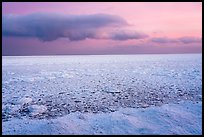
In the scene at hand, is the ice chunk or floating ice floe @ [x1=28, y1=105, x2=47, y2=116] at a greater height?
the ice chunk

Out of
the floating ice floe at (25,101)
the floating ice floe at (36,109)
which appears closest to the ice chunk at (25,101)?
the floating ice floe at (25,101)

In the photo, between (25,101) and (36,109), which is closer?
(36,109)

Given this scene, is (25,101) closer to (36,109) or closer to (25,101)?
(25,101)

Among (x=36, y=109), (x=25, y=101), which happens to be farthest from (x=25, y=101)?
(x=36, y=109)

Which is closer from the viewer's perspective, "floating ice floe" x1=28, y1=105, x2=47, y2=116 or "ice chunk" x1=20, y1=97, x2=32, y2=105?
"floating ice floe" x1=28, y1=105, x2=47, y2=116

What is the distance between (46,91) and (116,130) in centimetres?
469

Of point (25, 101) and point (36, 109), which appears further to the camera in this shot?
point (25, 101)

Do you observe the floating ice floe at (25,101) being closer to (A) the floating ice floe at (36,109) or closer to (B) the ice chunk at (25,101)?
(B) the ice chunk at (25,101)

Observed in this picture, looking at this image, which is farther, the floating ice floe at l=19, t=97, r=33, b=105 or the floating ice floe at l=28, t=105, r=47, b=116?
the floating ice floe at l=19, t=97, r=33, b=105

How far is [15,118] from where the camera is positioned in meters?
6.04

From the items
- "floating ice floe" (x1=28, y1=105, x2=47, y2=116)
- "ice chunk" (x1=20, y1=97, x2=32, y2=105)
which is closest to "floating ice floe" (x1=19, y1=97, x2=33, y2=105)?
"ice chunk" (x1=20, y1=97, x2=32, y2=105)

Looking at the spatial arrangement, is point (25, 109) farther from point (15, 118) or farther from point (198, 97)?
point (198, 97)

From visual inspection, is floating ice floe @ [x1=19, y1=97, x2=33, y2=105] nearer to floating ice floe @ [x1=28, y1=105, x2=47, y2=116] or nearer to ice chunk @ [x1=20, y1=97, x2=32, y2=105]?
ice chunk @ [x1=20, y1=97, x2=32, y2=105]

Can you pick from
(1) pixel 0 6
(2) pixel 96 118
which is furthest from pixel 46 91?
(1) pixel 0 6
